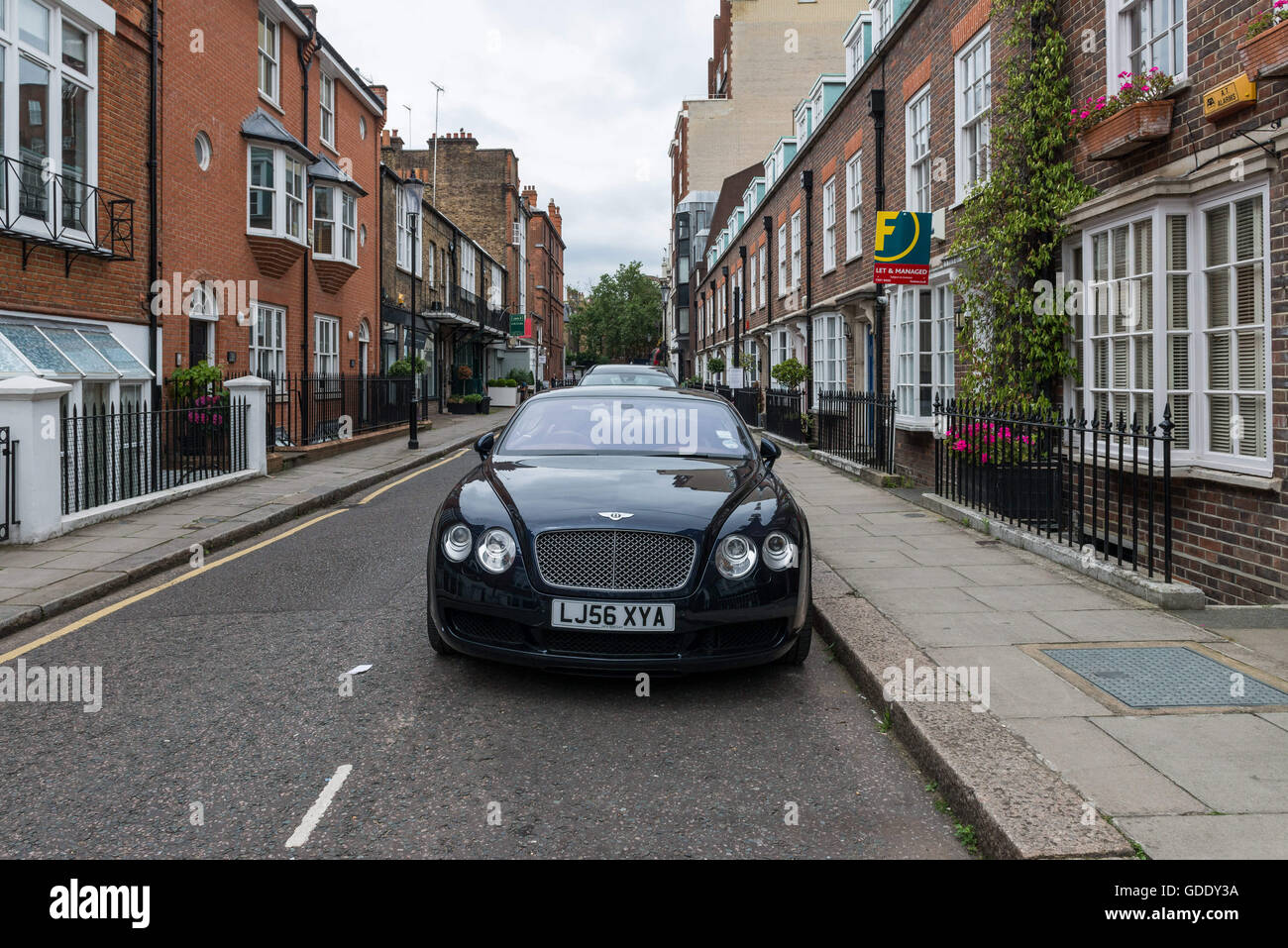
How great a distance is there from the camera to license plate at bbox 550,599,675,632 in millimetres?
4324

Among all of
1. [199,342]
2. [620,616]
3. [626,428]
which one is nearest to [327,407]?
[199,342]

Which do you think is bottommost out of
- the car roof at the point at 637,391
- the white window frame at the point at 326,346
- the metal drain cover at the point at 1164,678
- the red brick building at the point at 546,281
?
the metal drain cover at the point at 1164,678

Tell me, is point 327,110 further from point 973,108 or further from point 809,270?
point 973,108

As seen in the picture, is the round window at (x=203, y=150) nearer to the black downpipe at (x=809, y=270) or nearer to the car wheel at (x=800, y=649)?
the black downpipe at (x=809, y=270)

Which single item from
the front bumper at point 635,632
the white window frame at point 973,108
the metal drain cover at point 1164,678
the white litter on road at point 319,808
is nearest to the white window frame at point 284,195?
the white window frame at point 973,108

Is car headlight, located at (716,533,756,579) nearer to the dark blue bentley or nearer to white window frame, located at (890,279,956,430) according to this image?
the dark blue bentley

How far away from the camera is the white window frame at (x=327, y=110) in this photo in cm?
2228

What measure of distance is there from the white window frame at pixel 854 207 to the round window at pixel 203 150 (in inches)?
449

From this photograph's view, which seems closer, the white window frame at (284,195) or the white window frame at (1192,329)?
the white window frame at (1192,329)

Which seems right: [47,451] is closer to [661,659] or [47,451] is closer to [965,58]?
[661,659]

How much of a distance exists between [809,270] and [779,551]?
17.7 meters

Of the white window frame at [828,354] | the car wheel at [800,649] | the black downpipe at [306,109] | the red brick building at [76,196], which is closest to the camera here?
the car wheel at [800,649]
